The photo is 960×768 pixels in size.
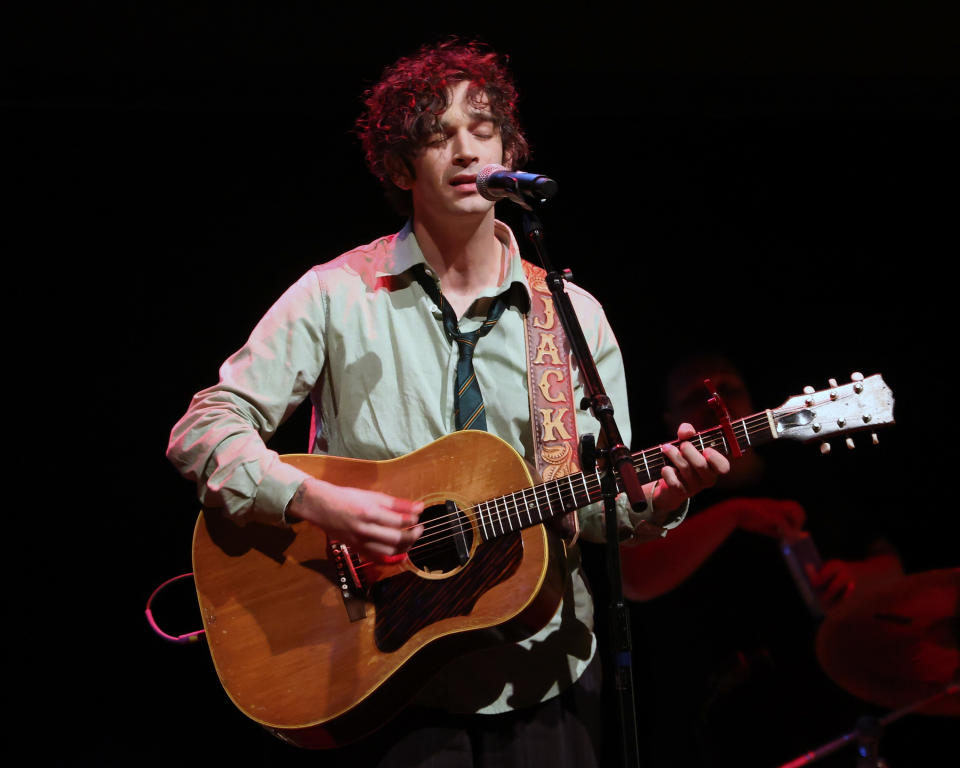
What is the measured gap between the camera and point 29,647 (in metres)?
3.05

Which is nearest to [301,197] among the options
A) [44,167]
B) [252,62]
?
[252,62]

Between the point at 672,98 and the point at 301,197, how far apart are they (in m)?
1.78

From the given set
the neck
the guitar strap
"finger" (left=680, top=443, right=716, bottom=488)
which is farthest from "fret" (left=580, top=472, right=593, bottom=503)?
the neck

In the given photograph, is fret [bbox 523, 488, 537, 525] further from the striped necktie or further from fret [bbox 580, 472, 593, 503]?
the striped necktie

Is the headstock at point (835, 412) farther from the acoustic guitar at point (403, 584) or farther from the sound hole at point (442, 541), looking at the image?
the sound hole at point (442, 541)

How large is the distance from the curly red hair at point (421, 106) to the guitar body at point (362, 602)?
3.42 ft

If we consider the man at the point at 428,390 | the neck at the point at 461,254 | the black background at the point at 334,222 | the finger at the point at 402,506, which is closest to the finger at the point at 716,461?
the man at the point at 428,390

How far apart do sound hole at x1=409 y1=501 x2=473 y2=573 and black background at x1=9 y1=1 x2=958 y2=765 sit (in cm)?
142

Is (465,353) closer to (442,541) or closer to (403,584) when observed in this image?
(442,541)

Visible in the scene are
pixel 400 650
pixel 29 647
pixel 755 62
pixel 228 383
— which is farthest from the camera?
pixel 755 62

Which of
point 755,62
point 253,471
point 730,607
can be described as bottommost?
point 730,607

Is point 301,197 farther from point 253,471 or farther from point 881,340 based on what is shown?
point 881,340

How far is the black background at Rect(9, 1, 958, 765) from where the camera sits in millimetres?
3135

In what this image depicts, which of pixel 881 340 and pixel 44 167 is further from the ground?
pixel 44 167
